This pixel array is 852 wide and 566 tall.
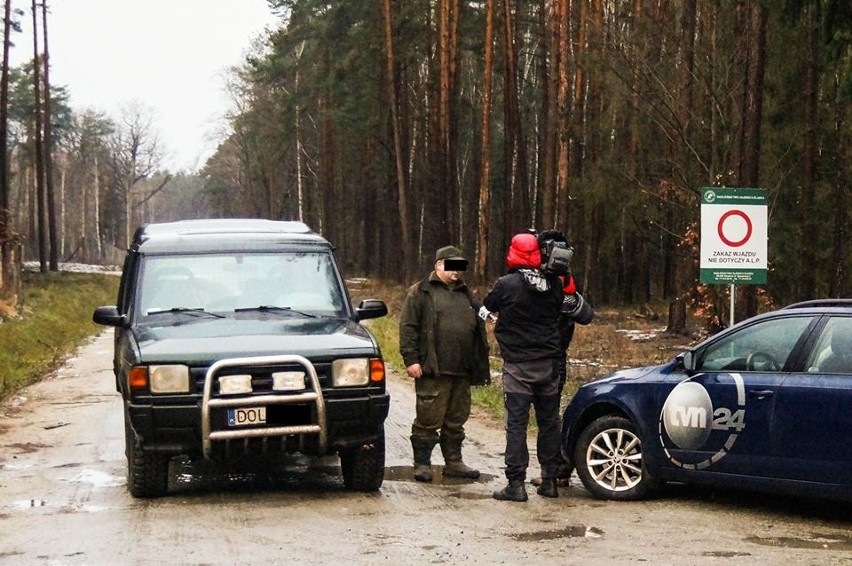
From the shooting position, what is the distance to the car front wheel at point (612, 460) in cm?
952

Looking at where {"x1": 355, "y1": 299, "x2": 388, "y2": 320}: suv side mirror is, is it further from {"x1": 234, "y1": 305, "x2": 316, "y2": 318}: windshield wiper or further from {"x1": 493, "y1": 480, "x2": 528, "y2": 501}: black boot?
{"x1": 493, "y1": 480, "x2": 528, "y2": 501}: black boot

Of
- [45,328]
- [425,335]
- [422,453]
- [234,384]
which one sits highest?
[425,335]

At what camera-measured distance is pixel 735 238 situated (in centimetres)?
1348

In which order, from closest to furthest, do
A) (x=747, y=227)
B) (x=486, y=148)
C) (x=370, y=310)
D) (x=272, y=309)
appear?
(x=272, y=309) → (x=370, y=310) → (x=747, y=227) → (x=486, y=148)

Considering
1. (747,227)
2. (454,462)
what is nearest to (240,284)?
(454,462)

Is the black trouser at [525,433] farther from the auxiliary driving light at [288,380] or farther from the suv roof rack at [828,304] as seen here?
the suv roof rack at [828,304]

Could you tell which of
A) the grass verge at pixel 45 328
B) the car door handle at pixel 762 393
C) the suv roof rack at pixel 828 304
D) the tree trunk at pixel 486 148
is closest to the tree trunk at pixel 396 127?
the tree trunk at pixel 486 148

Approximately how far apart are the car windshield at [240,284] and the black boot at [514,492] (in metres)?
2.19

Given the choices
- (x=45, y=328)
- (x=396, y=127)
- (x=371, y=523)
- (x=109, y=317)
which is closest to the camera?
(x=371, y=523)

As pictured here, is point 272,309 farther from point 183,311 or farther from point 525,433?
point 525,433

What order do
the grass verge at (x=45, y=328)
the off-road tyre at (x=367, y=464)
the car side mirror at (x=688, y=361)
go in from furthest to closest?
the grass verge at (x=45, y=328)
the off-road tyre at (x=367, y=464)
the car side mirror at (x=688, y=361)

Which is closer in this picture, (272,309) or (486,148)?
(272,309)

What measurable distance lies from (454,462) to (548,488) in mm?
1097

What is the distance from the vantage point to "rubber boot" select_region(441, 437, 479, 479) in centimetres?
1048
